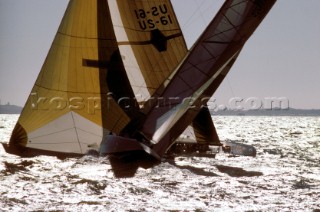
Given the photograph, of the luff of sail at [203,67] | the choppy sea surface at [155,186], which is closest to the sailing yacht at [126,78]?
the luff of sail at [203,67]

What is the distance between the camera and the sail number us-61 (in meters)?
20.8

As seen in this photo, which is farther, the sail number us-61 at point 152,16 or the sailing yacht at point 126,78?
the sail number us-61 at point 152,16

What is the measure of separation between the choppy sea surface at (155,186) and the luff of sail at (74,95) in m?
1.18

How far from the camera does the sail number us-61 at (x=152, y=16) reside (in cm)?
2080

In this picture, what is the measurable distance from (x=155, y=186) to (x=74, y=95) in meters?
6.01

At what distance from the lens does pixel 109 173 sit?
1708 cm

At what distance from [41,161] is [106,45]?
615 cm

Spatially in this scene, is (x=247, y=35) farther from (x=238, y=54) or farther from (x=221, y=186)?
(x=221, y=186)

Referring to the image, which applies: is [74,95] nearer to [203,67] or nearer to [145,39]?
[145,39]

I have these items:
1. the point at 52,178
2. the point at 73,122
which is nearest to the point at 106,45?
the point at 73,122

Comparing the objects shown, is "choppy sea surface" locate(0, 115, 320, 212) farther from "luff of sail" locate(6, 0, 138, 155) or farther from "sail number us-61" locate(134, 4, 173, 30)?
"sail number us-61" locate(134, 4, 173, 30)

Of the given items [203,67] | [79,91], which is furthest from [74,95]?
[203,67]

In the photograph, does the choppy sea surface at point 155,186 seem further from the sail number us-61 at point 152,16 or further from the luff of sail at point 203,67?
the sail number us-61 at point 152,16

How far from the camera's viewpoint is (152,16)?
2089 cm
